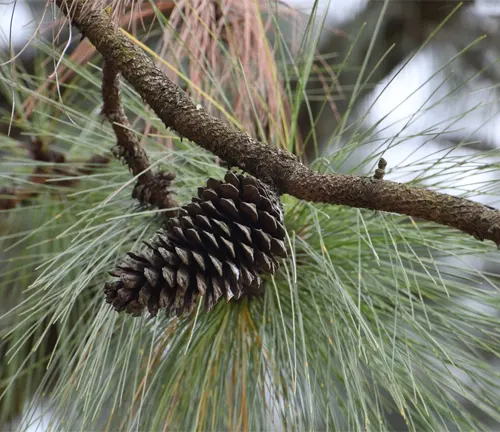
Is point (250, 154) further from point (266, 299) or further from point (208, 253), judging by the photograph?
point (266, 299)

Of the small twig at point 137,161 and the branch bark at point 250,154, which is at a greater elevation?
the branch bark at point 250,154

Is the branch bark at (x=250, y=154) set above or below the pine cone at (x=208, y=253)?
above

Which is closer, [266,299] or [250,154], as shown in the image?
[250,154]

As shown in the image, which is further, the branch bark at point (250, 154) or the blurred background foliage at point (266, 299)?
the blurred background foliage at point (266, 299)

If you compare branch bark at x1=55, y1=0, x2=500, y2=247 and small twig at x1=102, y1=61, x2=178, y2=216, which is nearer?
branch bark at x1=55, y1=0, x2=500, y2=247

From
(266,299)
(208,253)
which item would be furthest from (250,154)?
(266,299)

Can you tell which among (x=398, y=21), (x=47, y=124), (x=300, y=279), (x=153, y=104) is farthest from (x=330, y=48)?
(x=153, y=104)
